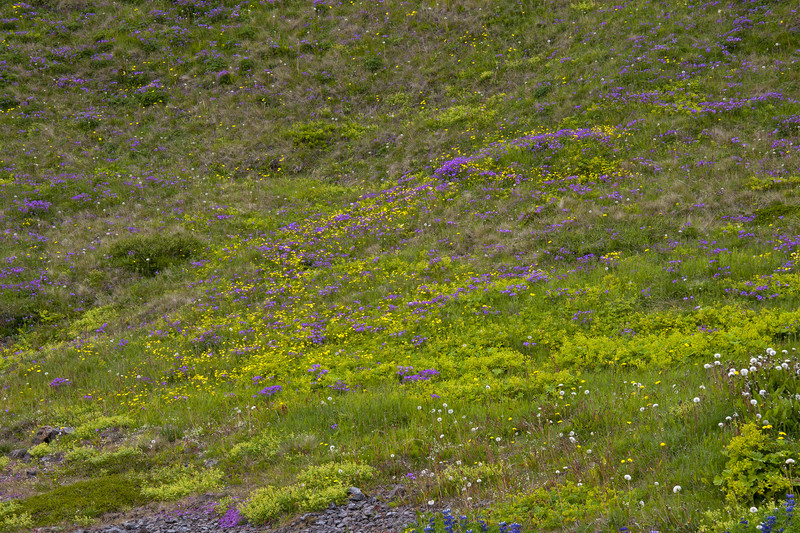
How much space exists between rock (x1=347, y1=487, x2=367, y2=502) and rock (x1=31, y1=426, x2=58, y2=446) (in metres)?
6.08

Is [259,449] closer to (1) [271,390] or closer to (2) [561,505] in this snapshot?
(1) [271,390]

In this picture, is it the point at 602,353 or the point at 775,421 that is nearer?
the point at 775,421

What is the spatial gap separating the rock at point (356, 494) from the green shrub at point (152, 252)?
13.4 meters

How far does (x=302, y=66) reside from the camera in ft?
90.5

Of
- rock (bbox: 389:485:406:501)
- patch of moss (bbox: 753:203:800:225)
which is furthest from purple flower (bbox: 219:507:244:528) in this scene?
patch of moss (bbox: 753:203:800:225)

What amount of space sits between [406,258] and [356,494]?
30.8 feet

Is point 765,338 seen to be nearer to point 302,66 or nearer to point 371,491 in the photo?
point 371,491

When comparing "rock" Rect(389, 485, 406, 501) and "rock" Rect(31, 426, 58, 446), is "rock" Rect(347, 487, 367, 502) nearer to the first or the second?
"rock" Rect(389, 485, 406, 501)

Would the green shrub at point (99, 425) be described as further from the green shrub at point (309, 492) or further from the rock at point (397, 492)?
the rock at point (397, 492)

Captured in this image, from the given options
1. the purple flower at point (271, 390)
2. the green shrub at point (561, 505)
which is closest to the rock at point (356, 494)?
the green shrub at point (561, 505)

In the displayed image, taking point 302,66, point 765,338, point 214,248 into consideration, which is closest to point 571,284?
point 765,338

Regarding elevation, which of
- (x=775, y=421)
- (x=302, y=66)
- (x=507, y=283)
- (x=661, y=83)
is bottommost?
(x=507, y=283)

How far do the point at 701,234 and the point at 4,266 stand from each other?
2009 centimetres

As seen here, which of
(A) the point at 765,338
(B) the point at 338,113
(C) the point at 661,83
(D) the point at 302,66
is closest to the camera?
(A) the point at 765,338
